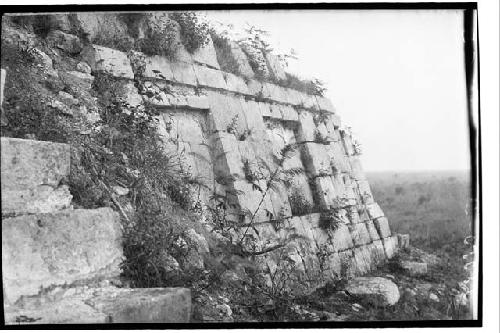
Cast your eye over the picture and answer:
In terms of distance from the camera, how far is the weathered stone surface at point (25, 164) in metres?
4.76

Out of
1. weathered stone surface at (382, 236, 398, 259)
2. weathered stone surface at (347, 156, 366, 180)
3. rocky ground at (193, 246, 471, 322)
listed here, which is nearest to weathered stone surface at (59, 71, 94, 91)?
rocky ground at (193, 246, 471, 322)

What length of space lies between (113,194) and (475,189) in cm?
346

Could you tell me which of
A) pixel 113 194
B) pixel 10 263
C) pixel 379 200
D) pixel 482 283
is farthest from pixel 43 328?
pixel 482 283

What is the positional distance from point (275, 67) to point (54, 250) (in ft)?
9.58

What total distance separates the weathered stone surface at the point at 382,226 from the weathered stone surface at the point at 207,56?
96.8 inches

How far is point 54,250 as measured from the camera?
188 inches

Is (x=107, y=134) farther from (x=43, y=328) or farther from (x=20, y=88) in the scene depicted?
(x=43, y=328)

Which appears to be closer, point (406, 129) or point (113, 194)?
point (113, 194)

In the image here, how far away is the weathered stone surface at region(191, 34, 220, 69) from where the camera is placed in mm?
6082

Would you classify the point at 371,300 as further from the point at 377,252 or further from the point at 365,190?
the point at 365,190

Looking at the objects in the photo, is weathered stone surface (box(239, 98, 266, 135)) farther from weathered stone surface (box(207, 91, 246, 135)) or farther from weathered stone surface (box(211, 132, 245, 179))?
weathered stone surface (box(211, 132, 245, 179))

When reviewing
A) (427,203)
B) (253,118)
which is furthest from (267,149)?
(427,203)

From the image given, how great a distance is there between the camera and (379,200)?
6.23m

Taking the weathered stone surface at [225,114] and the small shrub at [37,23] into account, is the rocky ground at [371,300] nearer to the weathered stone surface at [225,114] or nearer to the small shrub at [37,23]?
the weathered stone surface at [225,114]
